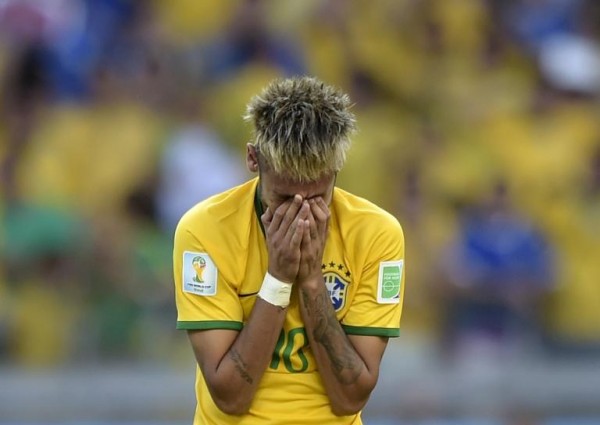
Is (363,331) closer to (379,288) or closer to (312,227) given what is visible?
(379,288)

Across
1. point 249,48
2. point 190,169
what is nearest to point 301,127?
point 190,169

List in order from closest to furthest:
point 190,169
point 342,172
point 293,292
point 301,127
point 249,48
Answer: point 301,127 < point 293,292 < point 190,169 < point 342,172 < point 249,48

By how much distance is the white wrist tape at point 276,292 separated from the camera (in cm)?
343

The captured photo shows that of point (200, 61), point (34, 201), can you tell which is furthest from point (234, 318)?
point (200, 61)

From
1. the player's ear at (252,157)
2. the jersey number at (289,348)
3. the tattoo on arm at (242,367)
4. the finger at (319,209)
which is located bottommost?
the tattoo on arm at (242,367)

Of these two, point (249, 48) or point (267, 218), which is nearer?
point (267, 218)

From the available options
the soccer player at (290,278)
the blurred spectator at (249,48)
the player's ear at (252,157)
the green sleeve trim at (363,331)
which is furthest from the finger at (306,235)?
the blurred spectator at (249,48)

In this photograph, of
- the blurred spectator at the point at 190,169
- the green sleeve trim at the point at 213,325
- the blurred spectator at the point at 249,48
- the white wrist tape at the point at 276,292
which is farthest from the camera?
the blurred spectator at the point at 249,48

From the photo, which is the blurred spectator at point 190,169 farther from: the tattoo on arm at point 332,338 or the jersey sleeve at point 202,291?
the tattoo on arm at point 332,338

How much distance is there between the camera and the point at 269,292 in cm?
344

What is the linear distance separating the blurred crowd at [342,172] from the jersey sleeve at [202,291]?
3360 millimetres

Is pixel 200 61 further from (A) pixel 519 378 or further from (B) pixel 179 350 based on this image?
(A) pixel 519 378

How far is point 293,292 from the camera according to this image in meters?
3.55

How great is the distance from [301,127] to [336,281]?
1.68 ft
